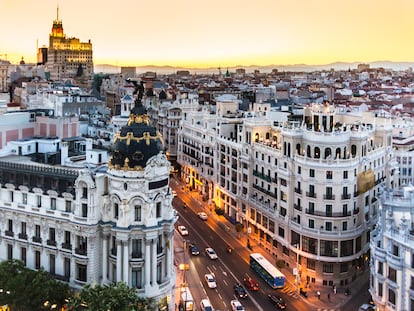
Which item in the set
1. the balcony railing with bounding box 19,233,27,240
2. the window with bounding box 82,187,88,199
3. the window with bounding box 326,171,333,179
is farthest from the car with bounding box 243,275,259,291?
the balcony railing with bounding box 19,233,27,240

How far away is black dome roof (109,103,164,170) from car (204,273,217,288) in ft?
93.3

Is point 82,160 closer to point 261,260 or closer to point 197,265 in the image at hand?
point 197,265

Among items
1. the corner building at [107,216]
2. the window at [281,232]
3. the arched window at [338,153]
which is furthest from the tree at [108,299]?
the arched window at [338,153]

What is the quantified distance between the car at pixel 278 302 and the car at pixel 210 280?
9.22m

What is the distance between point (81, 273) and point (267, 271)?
106ft

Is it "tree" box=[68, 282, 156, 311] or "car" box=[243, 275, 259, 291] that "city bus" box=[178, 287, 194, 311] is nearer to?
"car" box=[243, 275, 259, 291]

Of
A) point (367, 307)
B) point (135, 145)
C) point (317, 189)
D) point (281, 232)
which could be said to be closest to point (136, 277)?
point (135, 145)

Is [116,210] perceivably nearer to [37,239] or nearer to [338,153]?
[37,239]

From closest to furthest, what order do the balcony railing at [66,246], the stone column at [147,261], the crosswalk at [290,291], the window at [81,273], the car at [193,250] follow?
the stone column at [147,261] < the window at [81,273] < the balcony railing at [66,246] < the crosswalk at [290,291] < the car at [193,250]

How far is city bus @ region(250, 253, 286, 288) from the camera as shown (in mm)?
93250

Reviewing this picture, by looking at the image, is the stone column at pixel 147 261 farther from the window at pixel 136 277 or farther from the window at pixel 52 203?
the window at pixel 52 203

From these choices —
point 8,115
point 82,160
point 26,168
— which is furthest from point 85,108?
point 26,168

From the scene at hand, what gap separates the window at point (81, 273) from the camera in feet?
252

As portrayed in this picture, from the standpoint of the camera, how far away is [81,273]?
77.1 metres
